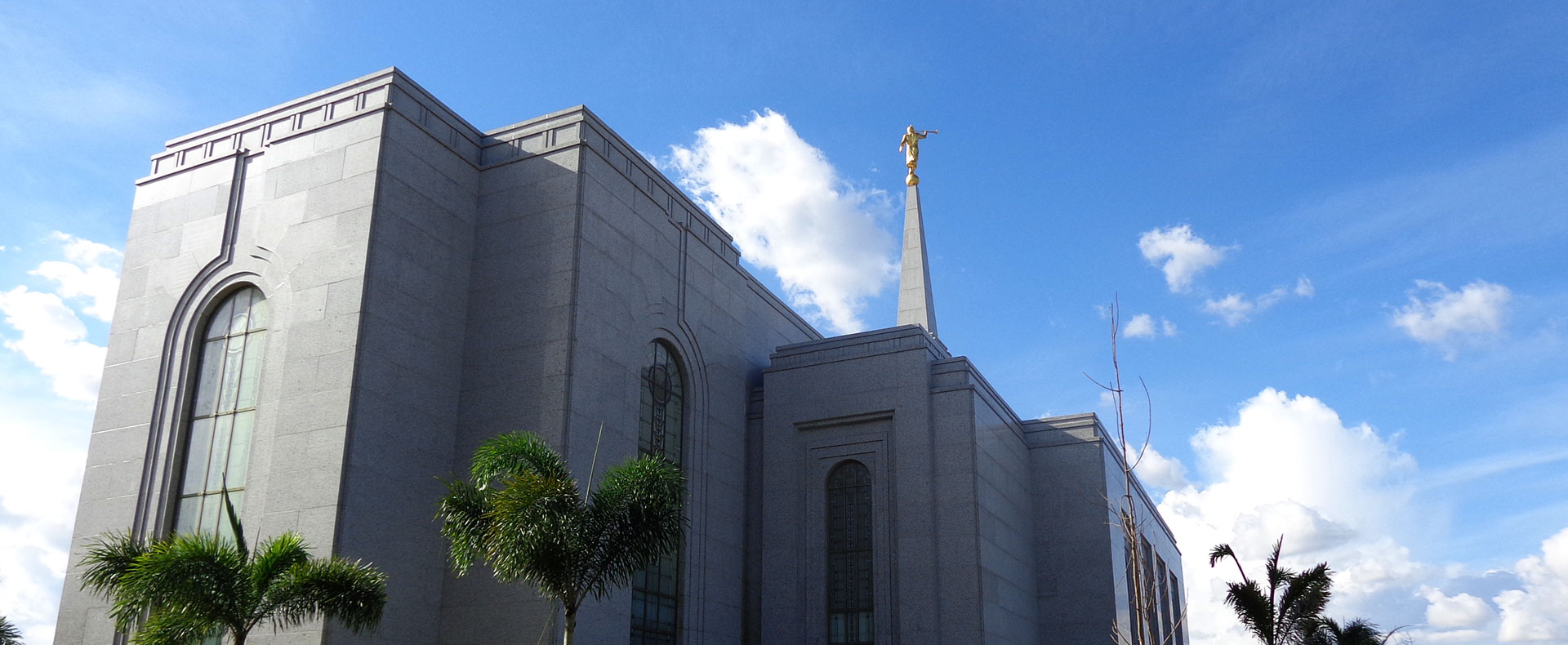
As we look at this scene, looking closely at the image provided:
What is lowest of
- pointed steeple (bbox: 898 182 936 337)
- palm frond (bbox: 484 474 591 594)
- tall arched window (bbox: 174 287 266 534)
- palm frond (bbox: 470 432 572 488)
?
palm frond (bbox: 484 474 591 594)

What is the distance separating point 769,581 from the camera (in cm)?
2639

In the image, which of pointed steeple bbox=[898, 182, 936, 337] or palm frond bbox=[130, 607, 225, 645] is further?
pointed steeple bbox=[898, 182, 936, 337]

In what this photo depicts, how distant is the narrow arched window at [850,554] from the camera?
2591 centimetres

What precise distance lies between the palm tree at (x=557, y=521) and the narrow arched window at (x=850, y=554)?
10757 mm

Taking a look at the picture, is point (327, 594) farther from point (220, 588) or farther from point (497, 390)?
point (497, 390)

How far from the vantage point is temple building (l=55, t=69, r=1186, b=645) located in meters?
19.7

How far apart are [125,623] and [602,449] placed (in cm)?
860

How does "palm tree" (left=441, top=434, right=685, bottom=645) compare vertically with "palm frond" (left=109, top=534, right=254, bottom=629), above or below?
above

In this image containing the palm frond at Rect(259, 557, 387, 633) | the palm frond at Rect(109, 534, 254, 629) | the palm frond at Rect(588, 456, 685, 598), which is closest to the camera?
the palm frond at Rect(109, 534, 254, 629)

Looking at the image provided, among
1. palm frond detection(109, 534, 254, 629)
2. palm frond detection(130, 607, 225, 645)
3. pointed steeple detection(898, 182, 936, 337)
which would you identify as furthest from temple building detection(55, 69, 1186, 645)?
pointed steeple detection(898, 182, 936, 337)

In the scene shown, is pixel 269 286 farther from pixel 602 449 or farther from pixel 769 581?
pixel 769 581

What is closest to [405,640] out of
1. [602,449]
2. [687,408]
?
[602,449]

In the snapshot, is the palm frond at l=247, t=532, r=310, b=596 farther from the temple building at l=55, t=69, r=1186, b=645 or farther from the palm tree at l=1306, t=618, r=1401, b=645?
the palm tree at l=1306, t=618, r=1401, b=645

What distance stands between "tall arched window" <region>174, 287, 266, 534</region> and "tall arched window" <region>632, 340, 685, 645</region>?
7224 millimetres
